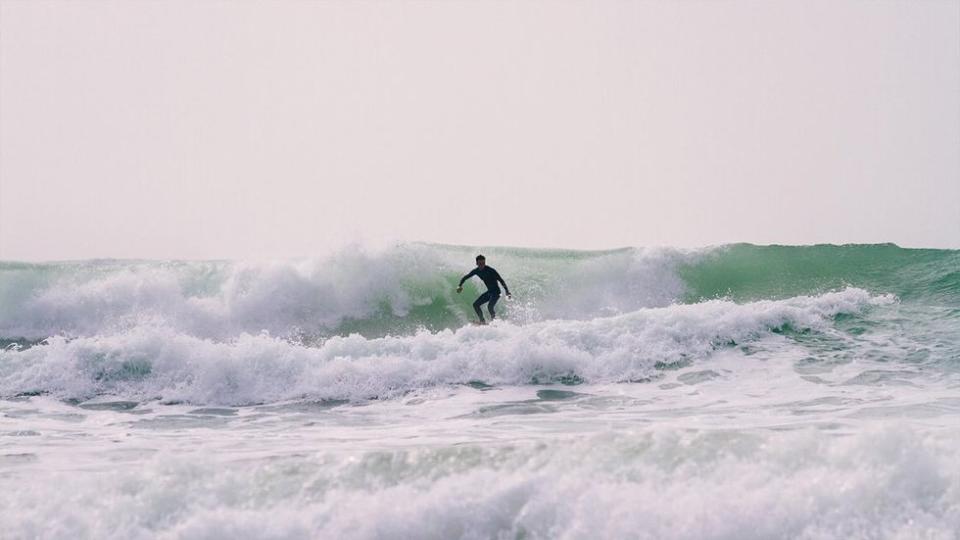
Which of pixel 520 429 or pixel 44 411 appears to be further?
pixel 44 411

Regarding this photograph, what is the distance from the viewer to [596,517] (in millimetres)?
4871

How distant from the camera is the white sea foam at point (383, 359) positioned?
10.0 m

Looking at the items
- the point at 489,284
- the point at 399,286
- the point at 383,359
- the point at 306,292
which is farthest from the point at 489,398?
the point at 306,292

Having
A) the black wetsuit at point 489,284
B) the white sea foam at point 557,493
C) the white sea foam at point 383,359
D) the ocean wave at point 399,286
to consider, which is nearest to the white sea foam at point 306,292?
the ocean wave at point 399,286

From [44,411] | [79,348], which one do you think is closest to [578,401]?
[44,411]

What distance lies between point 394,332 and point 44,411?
673 cm

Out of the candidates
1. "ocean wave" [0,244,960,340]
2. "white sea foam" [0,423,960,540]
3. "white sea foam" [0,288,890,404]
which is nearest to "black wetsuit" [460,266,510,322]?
"ocean wave" [0,244,960,340]

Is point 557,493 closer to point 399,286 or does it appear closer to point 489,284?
point 489,284

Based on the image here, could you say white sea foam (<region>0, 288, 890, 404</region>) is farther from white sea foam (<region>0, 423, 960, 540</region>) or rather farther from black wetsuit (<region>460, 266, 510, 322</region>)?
white sea foam (<region>0, 423, 960, 540</region>)

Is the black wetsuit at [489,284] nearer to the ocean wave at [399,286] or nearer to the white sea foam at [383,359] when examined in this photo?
the ocean wave at [399,286]

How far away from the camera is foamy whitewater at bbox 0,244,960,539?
Answer: 4984 mm

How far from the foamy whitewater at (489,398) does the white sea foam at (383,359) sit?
39mm

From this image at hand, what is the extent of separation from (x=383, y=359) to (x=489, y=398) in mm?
1875

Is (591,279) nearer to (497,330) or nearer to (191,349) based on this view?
→ (497,330)
